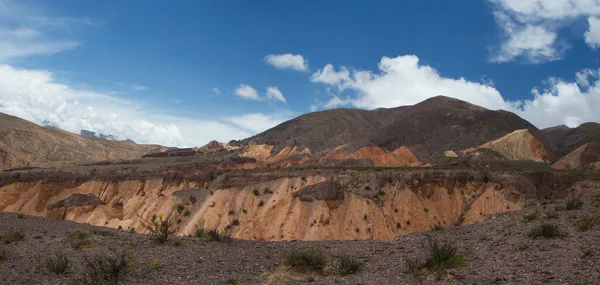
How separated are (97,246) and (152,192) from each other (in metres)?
52.5

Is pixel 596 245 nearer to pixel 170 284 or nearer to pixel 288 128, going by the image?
pixel 170 284

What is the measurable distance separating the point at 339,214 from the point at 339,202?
3.17 feet

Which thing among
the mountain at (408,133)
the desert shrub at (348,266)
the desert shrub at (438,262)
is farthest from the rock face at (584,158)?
the desert shrub at (348,266)

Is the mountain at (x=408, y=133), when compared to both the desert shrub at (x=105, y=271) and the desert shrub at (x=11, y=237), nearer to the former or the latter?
the desert shrub at (x=11, y=237)

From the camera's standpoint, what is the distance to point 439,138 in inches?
3565

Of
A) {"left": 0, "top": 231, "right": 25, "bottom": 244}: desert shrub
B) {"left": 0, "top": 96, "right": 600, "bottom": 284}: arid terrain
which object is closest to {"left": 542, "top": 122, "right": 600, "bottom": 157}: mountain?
{"left": 0, "top": 96, "right": 600, "bottom": 284}: arid terrain

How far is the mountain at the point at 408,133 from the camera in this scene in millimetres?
83500

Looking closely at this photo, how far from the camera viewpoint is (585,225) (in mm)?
12531

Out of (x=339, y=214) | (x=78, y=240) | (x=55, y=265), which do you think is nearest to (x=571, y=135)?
(x=339, y=214)

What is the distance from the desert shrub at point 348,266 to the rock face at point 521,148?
68757 millimetres

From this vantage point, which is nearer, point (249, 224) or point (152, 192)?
point (249, 224)

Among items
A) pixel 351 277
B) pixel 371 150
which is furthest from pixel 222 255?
pixel 371 150

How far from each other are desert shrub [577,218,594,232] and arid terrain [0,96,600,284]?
0.04 meters

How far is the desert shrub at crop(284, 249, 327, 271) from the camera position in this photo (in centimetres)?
1200
